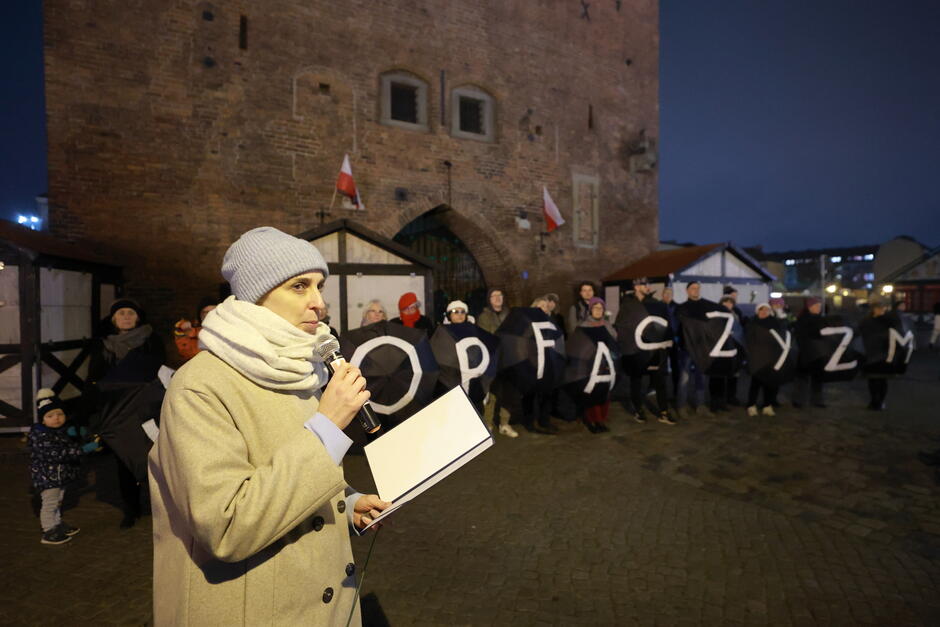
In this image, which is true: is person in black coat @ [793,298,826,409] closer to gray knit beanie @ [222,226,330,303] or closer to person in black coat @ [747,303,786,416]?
person in black coat @ [747,303,786,416]

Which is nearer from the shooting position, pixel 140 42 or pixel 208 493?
pixel 208 493

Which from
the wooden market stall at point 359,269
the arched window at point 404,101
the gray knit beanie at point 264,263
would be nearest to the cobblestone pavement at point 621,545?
the gray knit beanie at point 264,263

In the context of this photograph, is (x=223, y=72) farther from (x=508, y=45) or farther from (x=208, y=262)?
(x=508, y=45)

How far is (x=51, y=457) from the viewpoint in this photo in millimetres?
3904

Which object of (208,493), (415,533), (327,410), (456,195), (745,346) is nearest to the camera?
(208,493)

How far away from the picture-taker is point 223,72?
31.6 ft

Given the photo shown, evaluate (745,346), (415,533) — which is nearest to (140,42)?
(415,533)

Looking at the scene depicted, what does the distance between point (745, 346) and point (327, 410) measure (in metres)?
7.40

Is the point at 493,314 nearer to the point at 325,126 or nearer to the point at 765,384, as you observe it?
the point at 765,384

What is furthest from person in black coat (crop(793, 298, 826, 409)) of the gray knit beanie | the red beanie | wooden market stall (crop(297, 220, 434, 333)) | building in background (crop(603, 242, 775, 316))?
the gray knit beanie

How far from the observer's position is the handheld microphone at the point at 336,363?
4.62 ft

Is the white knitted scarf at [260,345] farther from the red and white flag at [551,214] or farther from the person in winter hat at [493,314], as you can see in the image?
the red and white flag at [551,214]

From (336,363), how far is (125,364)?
145 inches

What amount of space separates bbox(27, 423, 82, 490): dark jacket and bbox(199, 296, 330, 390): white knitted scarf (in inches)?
150
